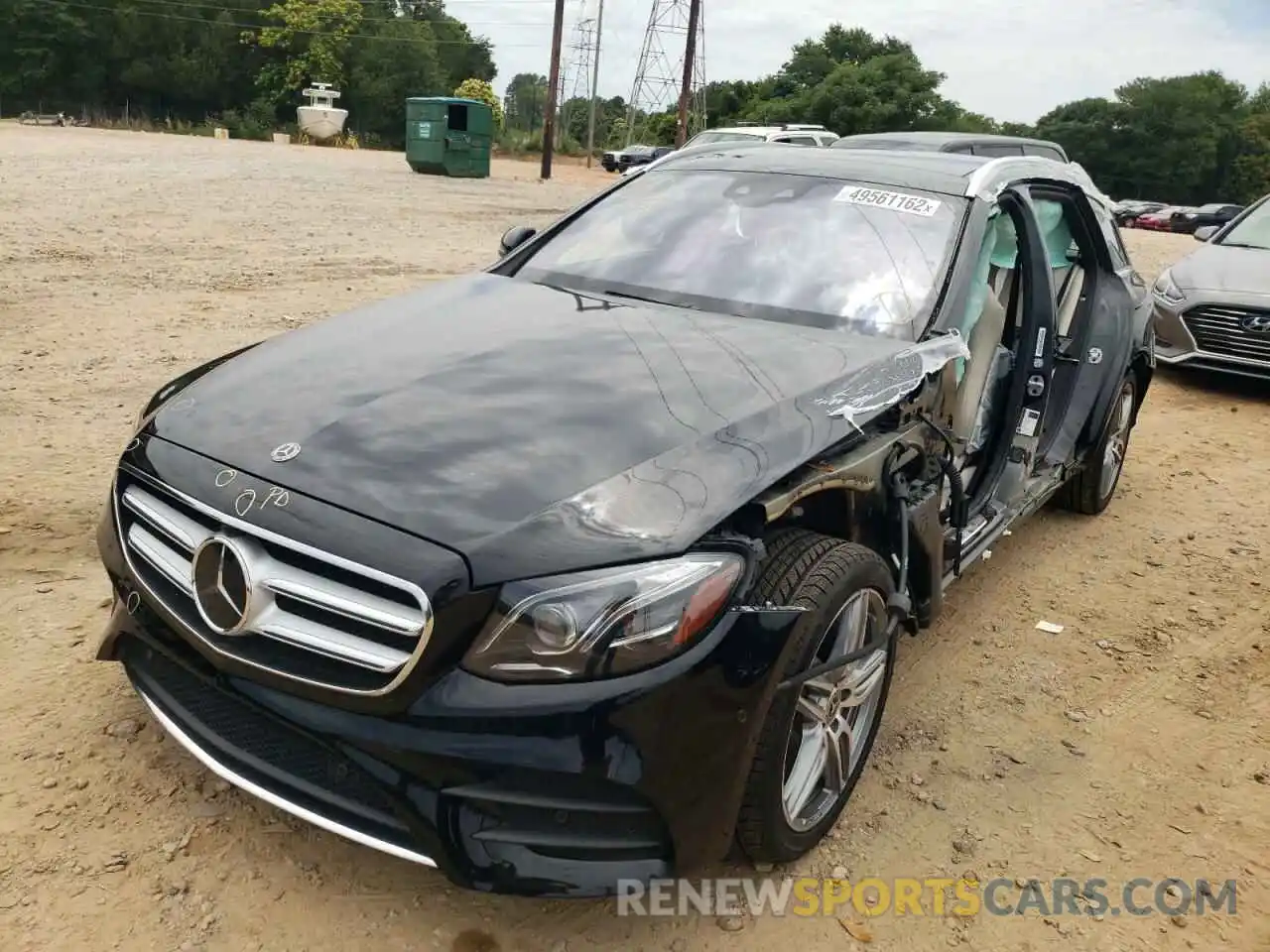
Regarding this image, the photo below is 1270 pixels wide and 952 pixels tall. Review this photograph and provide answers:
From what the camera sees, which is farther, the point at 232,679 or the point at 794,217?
the point at 794,217

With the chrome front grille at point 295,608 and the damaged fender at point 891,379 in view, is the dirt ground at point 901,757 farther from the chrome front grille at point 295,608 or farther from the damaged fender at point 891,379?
the damaged fender at point 891,379

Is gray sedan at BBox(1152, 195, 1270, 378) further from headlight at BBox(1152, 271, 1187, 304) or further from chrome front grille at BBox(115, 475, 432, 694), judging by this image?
chrome front grille at BBox(115, 475, 432, 694)

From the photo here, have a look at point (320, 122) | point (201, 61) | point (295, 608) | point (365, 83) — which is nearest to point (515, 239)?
point (295, 608)

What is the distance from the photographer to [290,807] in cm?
208

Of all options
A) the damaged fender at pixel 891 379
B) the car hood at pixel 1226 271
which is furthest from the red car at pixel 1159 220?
the damaged fender at pixel 891 379

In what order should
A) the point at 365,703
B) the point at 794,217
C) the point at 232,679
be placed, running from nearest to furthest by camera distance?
the point at 365,703 → the point at 232,679 → the point at 794,217

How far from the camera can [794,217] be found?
3.46m

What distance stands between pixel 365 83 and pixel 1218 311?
195 ft

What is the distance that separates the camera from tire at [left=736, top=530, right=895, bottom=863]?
2189mm

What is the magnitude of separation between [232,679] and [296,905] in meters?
0.56

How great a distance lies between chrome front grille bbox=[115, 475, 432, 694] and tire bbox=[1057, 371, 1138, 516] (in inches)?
149

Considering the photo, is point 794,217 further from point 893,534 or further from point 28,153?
point 28,153

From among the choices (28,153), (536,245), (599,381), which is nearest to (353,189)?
(28,153)

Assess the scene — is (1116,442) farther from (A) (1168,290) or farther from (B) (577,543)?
(B) (577,543)
